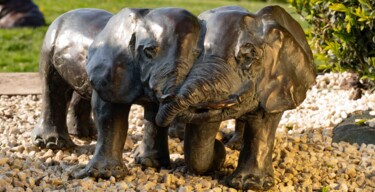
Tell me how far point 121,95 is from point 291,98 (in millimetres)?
938

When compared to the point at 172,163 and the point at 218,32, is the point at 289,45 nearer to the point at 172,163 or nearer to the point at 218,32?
the point at 218,32

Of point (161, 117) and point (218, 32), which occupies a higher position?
point (218, 32)

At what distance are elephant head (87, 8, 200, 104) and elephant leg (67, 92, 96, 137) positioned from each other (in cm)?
131

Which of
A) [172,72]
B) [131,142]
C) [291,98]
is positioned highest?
[172,72]

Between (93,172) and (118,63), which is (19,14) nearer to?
(93,172)

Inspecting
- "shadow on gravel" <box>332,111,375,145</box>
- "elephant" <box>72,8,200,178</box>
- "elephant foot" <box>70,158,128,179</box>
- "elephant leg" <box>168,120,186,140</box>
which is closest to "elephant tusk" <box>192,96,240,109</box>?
"elephant" <box>72,8,200,178</box>

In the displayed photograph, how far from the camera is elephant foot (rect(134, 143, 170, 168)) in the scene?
179 inches

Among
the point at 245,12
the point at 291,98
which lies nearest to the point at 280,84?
the point at 291,98

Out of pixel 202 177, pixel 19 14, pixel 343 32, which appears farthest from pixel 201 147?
pixel 19 14

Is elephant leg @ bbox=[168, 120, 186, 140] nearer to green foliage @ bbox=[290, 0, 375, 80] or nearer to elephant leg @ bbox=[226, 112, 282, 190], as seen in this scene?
elephant leg @ bbox=[226, 112, 282, 190]

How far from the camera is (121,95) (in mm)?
3941

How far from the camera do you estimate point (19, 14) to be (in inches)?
433

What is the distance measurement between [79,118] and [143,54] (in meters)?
1.73

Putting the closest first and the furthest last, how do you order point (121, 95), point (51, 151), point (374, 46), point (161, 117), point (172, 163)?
1. point (161, 117)
2. point (121, 95)
3. point (172, 163)
4. point (51, 151)
5. point (374, 46)
